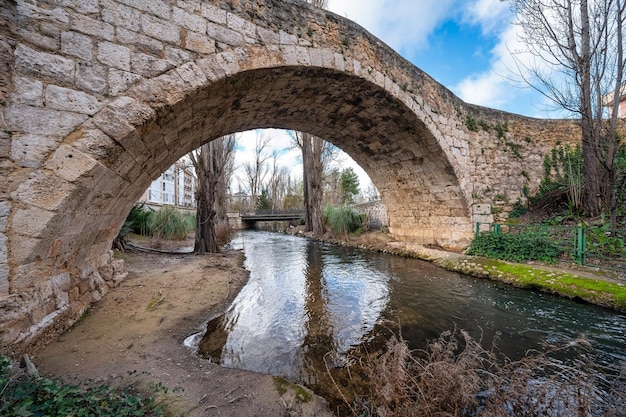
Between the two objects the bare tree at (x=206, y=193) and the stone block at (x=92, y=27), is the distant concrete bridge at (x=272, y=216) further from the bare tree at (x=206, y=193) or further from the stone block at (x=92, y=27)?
the stone block at (x=92, y=27)

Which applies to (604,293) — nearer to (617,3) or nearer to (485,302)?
(485,302)

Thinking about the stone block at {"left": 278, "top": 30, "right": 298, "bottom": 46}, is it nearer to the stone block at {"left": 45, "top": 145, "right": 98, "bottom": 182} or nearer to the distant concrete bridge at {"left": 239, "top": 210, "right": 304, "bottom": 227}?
the stone block at {"left": 45, "top": 145, "right": 98, "bottom": 182}

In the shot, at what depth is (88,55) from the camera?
2.46 metres

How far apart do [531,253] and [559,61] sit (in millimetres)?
3839

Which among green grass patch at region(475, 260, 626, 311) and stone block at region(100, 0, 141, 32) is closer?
stone block at region(100, 0, 141, 32)

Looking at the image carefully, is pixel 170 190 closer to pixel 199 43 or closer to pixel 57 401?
pixel 199 43

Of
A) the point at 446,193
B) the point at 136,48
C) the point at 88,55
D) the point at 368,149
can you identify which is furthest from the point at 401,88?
the point at 88,55

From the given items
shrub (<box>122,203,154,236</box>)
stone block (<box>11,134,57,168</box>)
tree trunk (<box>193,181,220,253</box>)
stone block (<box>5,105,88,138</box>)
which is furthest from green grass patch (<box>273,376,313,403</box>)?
shrub (<box>122,203,154,236</box>)

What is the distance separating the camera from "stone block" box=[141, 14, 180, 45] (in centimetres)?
277

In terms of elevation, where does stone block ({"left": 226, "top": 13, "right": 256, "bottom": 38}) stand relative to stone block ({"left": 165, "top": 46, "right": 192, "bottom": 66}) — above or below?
above

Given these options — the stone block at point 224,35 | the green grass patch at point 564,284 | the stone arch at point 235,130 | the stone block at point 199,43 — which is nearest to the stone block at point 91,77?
the stone arch at point 235,130

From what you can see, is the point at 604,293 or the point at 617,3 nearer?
the point at 604,293

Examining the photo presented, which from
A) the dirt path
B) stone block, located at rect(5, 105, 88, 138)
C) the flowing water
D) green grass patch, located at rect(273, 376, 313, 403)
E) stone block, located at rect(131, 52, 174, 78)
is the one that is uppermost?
stone block, located at rect(131, 52, 174, 78)

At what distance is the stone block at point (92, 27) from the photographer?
244cm
